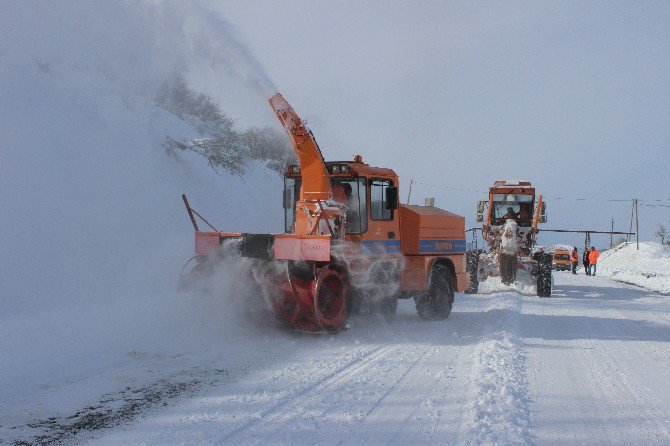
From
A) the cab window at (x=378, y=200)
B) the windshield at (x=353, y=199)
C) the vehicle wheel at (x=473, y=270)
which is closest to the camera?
the windshield at (x=353, y=199)

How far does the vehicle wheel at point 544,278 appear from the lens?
1552 centimetres

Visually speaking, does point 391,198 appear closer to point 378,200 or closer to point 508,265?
point 378,200

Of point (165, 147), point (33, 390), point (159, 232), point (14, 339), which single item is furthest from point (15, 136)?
point (33, 390)

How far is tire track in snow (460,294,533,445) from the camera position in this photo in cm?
419

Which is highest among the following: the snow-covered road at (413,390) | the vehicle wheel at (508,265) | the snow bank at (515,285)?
the vehicle wheel at (508,265)

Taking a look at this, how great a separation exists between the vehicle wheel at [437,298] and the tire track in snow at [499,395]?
174 cm

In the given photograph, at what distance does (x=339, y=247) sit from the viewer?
8.05 metres

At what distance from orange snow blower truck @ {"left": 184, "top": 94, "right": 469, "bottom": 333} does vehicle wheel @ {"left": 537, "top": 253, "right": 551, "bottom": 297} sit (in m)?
5.99

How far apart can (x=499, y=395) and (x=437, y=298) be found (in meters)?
5.20

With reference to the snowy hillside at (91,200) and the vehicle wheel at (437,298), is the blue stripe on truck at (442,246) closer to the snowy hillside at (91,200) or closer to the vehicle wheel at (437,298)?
the vehicle wheel at (437,298)

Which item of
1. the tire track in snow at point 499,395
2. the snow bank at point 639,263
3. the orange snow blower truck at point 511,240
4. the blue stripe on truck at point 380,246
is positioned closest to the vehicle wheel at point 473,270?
the orange snow blower truck at point 511,240

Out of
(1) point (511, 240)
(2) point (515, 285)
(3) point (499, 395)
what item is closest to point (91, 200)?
(1) point (511, 240)

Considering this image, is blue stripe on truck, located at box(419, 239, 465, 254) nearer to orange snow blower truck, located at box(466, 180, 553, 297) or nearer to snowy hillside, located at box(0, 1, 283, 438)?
snowy hillside, located at box(0, 1, 283, 438)

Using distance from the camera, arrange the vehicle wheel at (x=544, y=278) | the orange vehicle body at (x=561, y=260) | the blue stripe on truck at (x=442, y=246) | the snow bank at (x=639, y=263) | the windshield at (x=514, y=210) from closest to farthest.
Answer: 1. the blue stripe on truck at (x=442, y=246)
2. the vehicle wheel at (x=544, y=278)
3. the windshield at (x=514, y=210)
4. the snow bank at (x=639, y=263)
5. the orange vehicle body at (x=561, y=260)
